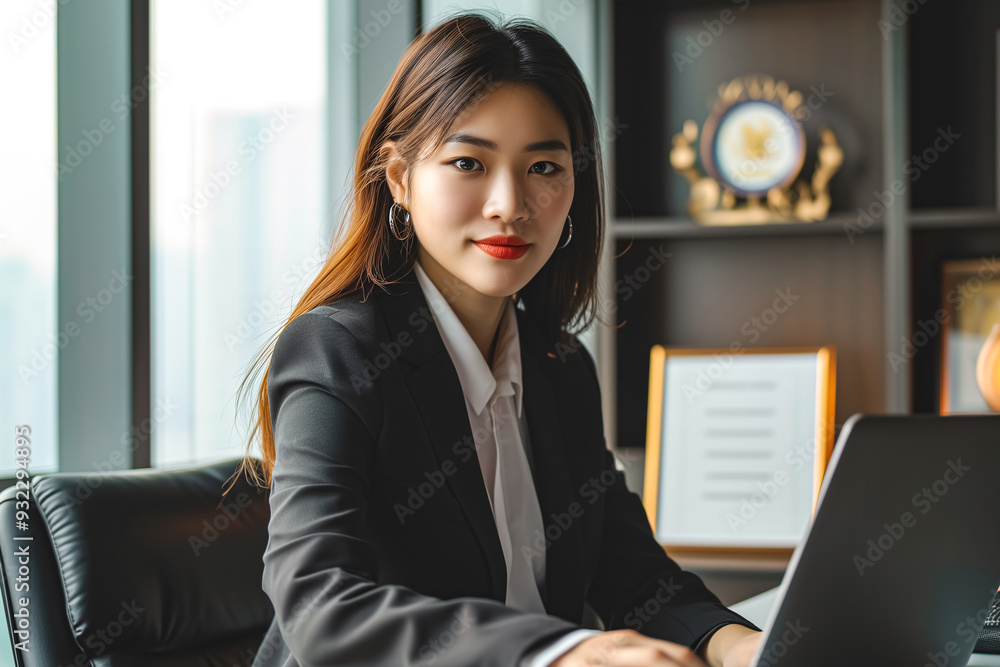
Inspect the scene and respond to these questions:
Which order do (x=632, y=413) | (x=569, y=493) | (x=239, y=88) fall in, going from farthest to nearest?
1. (x=632, y=413)
2. (x=239, y=88)
3. (x=569, y=493)

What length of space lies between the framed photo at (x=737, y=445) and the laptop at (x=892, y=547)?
2051 mm

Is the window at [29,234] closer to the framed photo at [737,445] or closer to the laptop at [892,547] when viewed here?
the laptop at [892,547]

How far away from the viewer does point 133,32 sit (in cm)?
173

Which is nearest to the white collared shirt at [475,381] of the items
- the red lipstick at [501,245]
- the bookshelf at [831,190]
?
the red lipstick at [501,245]

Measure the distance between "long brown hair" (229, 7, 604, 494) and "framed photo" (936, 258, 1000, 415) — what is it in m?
2.04

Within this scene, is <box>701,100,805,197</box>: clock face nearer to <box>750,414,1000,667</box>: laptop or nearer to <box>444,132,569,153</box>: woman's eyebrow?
<box>444,132,569,153</box>: woman's eyebrow

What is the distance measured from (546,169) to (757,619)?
72cm

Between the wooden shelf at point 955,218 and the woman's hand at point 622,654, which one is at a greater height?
the wooden shelf at point 955,218

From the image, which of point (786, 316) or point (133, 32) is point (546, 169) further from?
point (786, 316)

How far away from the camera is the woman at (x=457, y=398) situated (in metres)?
0.93

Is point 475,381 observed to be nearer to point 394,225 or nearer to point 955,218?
point 394,225

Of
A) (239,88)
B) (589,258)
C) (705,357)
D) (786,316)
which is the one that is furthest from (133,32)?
(786,316)

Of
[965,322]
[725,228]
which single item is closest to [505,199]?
[725,228]

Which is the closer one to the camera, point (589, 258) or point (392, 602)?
point (392, 602)
